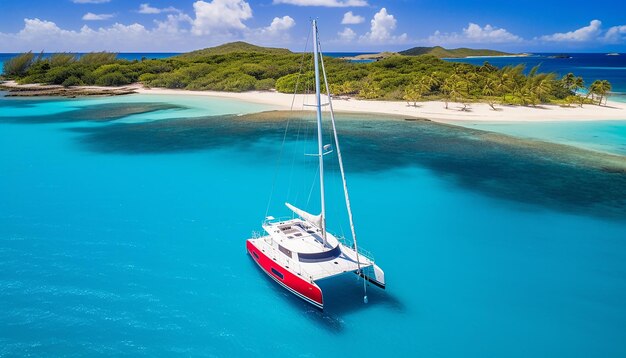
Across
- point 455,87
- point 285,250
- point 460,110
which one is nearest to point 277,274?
point 285,250

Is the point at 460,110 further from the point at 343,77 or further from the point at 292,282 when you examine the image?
the point at 292,282

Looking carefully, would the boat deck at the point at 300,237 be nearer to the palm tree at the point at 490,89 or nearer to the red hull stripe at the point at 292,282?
the red hull stripe at the point at 292,282

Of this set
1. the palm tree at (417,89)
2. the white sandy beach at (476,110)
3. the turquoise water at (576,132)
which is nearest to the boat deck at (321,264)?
the turquoise water at (576,132)

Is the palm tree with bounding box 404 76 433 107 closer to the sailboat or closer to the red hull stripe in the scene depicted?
the sailboat

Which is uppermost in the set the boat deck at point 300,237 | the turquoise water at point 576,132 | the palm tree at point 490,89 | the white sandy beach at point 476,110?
the palm tree at point 490,89

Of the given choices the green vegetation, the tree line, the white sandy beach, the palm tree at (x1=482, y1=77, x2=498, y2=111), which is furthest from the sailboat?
the palm tree at (x1=482, y1=77, x2=498, y2=111)

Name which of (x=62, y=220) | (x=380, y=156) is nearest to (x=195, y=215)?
(x=62, y=220)

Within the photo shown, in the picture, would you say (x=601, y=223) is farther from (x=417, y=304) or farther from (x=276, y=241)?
(x=276, y=241)
